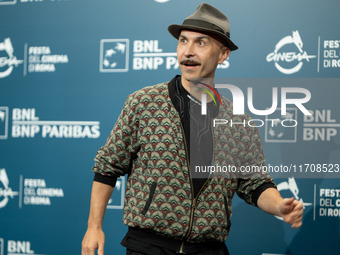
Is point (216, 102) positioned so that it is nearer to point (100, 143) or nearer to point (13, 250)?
point (100, 143)

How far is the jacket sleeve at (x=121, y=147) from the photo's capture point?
1937 millimetres

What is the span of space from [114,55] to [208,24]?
1.24m

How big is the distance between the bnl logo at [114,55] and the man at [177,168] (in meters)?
1.10

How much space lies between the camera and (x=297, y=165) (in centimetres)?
287

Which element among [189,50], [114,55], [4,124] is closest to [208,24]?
[189,50]

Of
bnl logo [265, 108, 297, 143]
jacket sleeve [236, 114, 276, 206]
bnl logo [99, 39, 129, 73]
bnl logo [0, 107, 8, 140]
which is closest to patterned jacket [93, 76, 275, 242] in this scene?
jacket sleeve [236, 114, 276, 206]

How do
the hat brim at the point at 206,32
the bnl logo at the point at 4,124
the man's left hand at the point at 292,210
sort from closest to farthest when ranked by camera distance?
the man's left hand at the point at 292,210
the hat brim at the point at 206,32
the bnl logo at the point at 4,124

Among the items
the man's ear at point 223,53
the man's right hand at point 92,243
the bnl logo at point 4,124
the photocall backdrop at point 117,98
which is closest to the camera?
the man's right hand at point 92,243

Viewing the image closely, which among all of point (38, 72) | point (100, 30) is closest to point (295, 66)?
point (100, 30)

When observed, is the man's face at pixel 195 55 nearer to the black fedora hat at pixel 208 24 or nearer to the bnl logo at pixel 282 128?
the black fedora hat at pixel 208 24

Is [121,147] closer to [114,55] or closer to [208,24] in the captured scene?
[208,24]

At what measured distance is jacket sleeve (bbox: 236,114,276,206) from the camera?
6.86 ft

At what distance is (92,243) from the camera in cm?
188

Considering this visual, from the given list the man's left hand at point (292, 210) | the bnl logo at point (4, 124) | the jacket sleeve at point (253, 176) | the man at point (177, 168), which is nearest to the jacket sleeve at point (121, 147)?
the man at point (177, 168)
